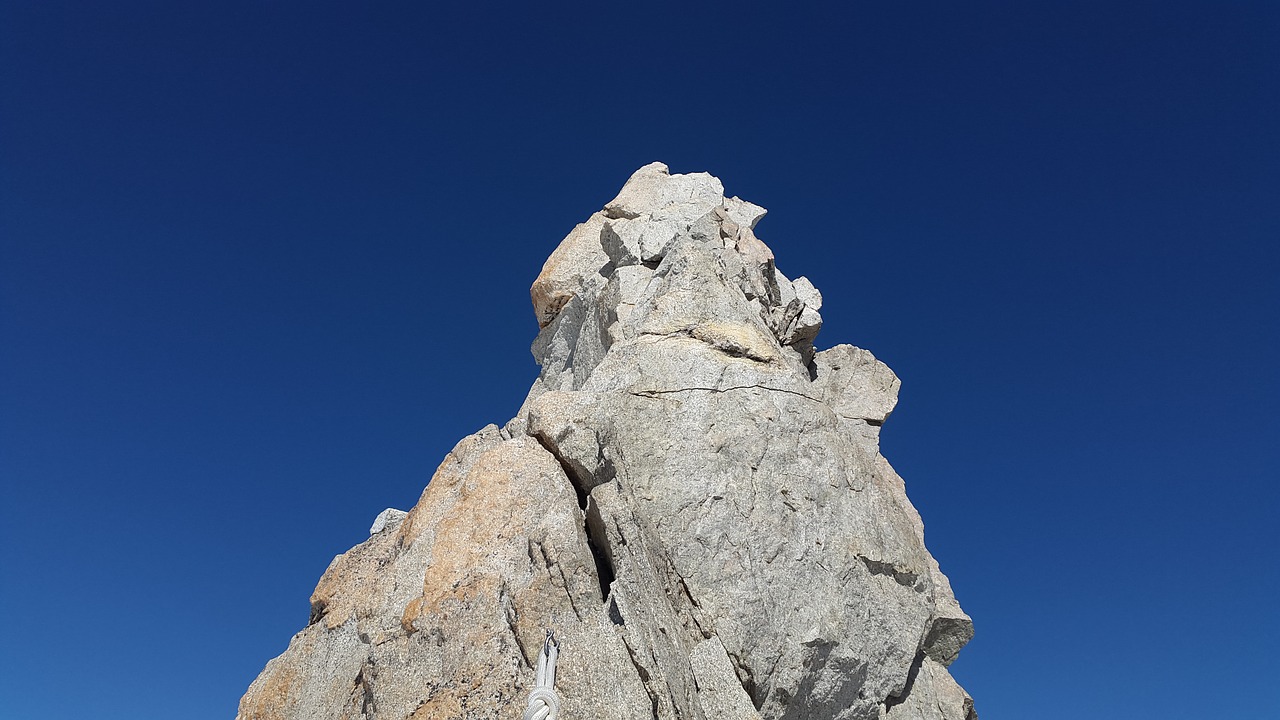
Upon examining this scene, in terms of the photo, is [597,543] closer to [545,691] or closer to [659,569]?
[659,569]

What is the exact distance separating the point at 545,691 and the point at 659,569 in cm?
438

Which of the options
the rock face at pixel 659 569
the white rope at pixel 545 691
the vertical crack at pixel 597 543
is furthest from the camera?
the vertical crack at pixel 597 543

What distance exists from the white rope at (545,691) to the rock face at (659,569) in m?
0.90

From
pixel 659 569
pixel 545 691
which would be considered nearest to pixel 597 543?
pixel 659 569

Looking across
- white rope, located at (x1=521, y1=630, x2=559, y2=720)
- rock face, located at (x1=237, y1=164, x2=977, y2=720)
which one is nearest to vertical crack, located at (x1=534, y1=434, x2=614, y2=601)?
rock face, located at (x1=237, y1=164, x2=977, y2=720)

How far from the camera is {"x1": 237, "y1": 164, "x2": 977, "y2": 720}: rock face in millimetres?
15047

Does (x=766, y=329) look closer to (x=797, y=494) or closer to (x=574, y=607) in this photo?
(x=797, y=494)

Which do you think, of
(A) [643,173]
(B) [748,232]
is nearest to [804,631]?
(B) [748,232]

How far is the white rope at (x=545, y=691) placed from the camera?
42.6ft

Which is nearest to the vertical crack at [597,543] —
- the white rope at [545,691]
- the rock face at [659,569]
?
the rock face at [659,569]

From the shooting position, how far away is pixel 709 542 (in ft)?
57.2

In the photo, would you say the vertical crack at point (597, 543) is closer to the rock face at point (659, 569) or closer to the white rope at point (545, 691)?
the rock face at point (659, 569)

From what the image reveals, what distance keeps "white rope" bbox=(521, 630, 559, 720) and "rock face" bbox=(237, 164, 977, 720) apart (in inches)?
35.3

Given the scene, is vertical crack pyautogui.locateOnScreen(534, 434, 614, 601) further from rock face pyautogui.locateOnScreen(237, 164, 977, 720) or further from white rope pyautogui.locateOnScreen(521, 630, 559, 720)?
white rope pyautogui.locateOnScreen(521, 630, 559, 720)
